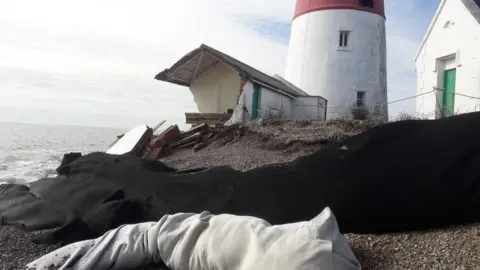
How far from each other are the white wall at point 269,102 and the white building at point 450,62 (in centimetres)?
522

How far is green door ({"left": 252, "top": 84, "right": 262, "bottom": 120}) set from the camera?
15.8 m

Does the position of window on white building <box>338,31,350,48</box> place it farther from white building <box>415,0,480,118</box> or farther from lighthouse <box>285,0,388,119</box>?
white building <box>415,0,480,118</box>

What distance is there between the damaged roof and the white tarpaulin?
39.0 feet

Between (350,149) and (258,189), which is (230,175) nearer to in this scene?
(258,189)

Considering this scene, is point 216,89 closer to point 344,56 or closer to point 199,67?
point 199,67

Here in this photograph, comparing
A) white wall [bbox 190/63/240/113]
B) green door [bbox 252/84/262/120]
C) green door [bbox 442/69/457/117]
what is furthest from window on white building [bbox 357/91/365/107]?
green door [bbox 252/84/262/120]

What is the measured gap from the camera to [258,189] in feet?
14.7

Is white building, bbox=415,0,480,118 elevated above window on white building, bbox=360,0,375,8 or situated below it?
below

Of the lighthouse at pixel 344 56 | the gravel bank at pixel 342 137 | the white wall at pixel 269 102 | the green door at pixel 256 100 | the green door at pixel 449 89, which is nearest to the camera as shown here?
Answer: the gravel bank at pixel 342 137

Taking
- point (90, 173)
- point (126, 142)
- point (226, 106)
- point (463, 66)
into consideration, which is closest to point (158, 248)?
point (90, 173)

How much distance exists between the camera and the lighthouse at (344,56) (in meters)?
21.5

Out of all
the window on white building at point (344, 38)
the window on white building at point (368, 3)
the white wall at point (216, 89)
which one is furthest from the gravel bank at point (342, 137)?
the window on white building at point (368, 3)

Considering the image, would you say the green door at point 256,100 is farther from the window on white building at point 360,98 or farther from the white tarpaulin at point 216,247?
the white tarpaulin at point 216,247

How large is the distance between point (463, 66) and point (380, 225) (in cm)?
1196
